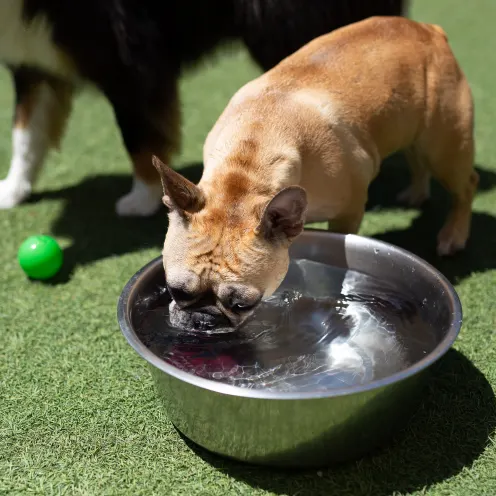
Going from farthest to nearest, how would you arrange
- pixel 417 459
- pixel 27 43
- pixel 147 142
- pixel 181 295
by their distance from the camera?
pixel 147 142
pixel 27 43
pixel 181 295
pixel 417 459

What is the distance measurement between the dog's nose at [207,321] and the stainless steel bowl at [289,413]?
0.71ft

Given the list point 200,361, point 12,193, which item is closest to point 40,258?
point 12,193

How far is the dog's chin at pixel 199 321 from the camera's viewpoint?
228 centimetres

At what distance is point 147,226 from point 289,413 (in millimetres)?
2014

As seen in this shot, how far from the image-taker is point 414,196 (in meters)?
3.89

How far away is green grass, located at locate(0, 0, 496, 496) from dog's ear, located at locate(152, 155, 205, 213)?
0.71m

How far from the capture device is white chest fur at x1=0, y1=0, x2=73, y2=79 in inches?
127

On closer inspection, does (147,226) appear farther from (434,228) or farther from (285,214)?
(285,214)

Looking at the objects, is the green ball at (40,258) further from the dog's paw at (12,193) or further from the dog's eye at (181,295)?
the dog's eye at (181,295)

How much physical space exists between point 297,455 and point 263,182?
0.92m

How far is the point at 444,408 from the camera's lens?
7.70ft

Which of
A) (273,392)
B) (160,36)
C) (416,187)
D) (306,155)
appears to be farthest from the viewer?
(416,187)

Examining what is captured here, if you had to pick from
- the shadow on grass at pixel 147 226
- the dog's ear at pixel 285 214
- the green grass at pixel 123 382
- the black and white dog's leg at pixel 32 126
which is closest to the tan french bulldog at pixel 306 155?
the dog's ear at pixel 285 214

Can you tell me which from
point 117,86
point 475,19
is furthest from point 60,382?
point 475,19
